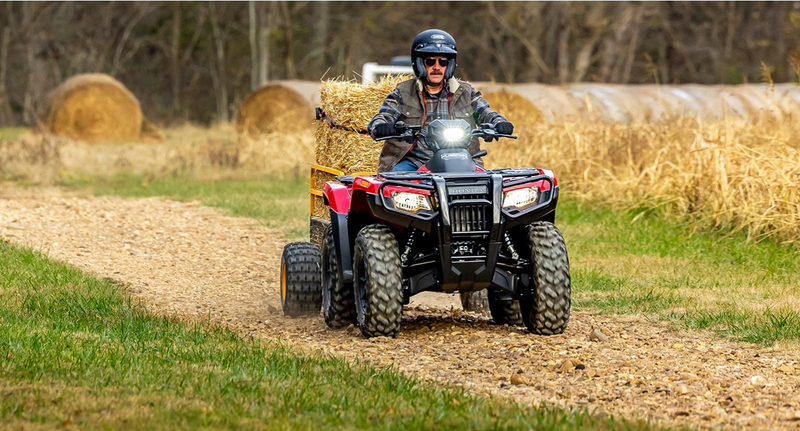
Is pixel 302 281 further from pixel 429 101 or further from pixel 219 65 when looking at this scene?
pixel 219 65

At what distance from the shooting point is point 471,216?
705 centimetres

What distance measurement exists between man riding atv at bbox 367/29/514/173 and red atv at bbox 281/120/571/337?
32 centimetres

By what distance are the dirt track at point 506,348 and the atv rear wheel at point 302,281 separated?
0.12m

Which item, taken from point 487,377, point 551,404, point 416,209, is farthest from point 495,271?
point 551,404

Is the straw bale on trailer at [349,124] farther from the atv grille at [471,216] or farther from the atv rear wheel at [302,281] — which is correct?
the atv grille at [471,216]

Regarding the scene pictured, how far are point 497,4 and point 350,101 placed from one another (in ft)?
116

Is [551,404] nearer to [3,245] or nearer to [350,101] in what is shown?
[350,101]

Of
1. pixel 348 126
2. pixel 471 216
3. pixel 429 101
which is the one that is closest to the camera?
pixel 471 216

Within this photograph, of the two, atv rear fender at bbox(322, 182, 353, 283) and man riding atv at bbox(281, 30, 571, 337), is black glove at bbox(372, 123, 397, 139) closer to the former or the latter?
man riding atv at bbox(281, 30, 571, 337)

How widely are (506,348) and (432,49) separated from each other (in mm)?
2237

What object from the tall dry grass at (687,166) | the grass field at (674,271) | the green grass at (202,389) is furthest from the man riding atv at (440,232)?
the tall dry grass at (687,166)

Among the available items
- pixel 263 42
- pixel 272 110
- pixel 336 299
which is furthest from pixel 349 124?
pixel 263 42

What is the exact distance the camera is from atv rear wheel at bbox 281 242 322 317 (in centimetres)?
845

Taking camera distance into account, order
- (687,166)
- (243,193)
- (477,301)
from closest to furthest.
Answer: (477,301), (687,166), (243,193)
